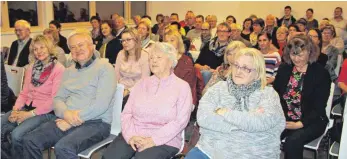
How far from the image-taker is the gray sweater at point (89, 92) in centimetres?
255

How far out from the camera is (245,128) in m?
1.97

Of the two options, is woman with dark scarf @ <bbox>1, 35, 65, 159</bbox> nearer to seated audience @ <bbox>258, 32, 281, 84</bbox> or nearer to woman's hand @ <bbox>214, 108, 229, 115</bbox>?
woman's hand @ <bbox>214, 108, 229, 115</bbox>

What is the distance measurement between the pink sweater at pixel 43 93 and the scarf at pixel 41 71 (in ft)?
0.09

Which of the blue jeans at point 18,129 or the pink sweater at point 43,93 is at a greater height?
the pink sweater at point 43,93

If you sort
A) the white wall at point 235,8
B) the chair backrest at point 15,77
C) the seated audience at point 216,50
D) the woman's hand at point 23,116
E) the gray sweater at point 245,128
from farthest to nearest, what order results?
1. the white wall at point 235,8
2. the seated audience at point 216,50
3. the chair backrest at point 15,77
4. the woman's hand at point 23,116
5. the gray sweater at point 245,128

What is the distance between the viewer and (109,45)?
4.70m

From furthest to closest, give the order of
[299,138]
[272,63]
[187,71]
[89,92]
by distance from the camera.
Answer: [272,63] → [187,71] → [89,92] → [299,138]

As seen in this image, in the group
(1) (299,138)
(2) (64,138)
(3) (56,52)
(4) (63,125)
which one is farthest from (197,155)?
(3) (56,52)

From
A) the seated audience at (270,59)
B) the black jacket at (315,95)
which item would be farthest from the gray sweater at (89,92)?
the seated audience at (270,59)

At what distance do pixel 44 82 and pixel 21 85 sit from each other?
17.6 inches

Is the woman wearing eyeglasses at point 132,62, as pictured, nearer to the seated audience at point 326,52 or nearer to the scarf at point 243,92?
the scarf at point 243,92

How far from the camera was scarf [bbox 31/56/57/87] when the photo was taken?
2.90m

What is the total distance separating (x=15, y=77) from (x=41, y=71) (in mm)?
551

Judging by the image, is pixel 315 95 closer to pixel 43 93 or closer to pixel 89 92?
pixel 89 92
